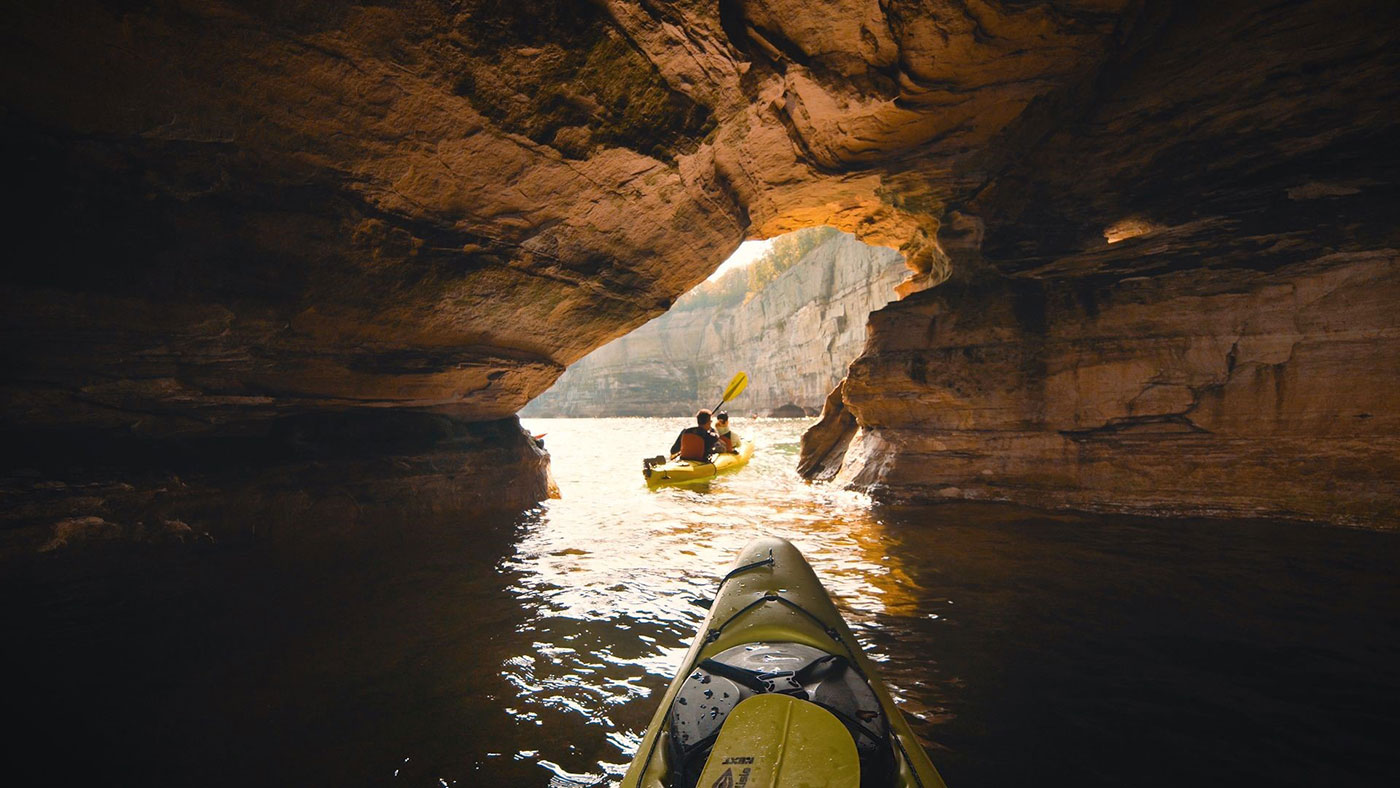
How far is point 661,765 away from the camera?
1907mm

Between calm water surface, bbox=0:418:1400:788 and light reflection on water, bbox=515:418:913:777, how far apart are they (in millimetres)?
33

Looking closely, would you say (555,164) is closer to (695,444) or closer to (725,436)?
(695,444)

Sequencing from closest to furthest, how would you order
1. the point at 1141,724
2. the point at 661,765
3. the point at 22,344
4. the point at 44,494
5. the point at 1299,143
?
the point at 661,765 < the point at 1141,724 < the point at 22,344 < the point at 44,494 < the point at 1299,143

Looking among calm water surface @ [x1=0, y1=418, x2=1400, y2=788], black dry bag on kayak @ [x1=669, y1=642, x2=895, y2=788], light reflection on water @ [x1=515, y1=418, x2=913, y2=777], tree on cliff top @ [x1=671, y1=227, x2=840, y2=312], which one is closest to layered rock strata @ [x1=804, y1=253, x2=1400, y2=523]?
calm water surface @ [x1=0, y1=418, x2=1400, y2=788]

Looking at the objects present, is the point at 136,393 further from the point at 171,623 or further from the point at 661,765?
the point at 661,765

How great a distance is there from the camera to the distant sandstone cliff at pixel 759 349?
33.8 meters

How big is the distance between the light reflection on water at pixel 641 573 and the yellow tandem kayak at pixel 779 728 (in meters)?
0.68

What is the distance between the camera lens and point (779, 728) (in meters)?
1.73

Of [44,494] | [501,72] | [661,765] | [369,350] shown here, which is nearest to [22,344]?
[44,494]

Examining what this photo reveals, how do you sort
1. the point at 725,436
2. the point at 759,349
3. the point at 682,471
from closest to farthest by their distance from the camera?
the point at 682,471 < the point at 725,436 < the point at 759,349

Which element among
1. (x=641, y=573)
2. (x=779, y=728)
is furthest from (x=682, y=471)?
(x=779, y=728)

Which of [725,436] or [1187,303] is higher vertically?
[1187,303]

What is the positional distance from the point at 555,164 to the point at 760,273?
49.9m

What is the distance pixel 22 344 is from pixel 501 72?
16.2 feet
